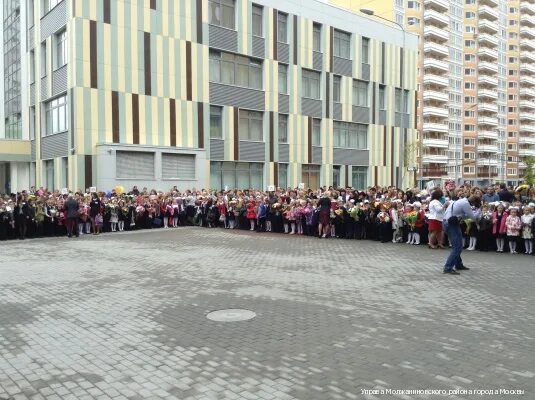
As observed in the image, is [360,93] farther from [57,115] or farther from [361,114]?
A: [57,115]

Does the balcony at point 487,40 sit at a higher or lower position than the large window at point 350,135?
higher

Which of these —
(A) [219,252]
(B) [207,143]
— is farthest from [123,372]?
(B) [207,143]

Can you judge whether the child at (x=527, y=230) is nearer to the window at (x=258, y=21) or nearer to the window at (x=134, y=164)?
the window at (x=134, y=164)

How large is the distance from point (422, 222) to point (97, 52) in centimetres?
2130

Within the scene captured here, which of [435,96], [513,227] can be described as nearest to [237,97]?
[513,227]

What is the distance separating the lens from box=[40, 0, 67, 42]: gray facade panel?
1169 inches

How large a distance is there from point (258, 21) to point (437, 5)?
57.8 metres

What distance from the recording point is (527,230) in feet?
49.5

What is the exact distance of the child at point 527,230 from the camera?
15.1 meters

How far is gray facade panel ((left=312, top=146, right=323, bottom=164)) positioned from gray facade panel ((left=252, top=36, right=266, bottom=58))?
845cm

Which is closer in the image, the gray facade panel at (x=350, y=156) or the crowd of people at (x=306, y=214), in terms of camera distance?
the crowd of people at (x=306, y=214)

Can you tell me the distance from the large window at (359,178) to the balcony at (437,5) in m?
50.5

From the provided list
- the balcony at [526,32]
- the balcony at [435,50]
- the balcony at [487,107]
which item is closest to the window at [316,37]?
the balcony at [435,50]

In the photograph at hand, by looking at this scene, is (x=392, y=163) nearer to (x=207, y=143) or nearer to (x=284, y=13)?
(x=284, y=13)
